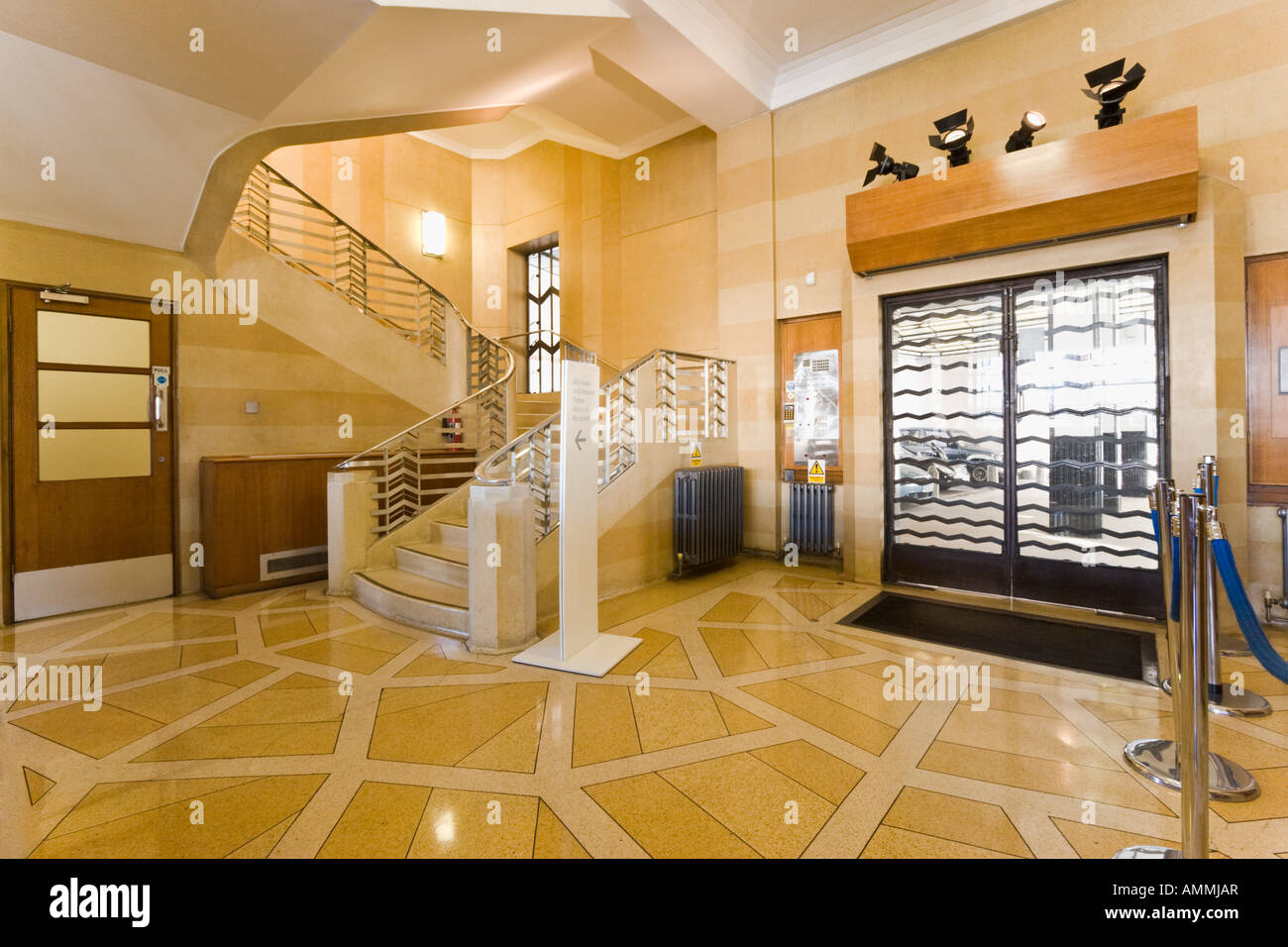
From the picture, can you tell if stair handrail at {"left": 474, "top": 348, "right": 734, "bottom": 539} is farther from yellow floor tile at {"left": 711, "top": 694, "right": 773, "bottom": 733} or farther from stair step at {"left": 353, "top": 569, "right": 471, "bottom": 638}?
yellow floor tile at {"left": 711, "top": 694, "right": 773, "bottom": 733}

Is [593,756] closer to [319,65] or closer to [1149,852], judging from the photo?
[1149,852]

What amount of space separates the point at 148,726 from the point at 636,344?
22.6 ft

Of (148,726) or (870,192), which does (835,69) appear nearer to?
(870,192)

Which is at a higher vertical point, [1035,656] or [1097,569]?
[1097,569]

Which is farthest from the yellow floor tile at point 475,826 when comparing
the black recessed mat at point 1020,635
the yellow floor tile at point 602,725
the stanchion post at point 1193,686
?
the black recessed mat at point 1020,635

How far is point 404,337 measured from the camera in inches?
298

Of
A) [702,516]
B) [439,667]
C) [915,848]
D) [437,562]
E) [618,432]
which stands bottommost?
[915,848]

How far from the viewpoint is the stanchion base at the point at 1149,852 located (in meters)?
1.91

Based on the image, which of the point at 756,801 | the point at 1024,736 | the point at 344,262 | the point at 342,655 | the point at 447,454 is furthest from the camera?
the point at 344,262

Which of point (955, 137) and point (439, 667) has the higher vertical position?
point (955, 137)

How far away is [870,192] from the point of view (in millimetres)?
5316

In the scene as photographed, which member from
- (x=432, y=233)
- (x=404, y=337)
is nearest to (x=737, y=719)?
(x=404, y=337)

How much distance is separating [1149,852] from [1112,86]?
16.8ft

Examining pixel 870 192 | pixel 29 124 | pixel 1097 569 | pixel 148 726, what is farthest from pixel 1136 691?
pixel 29 124
